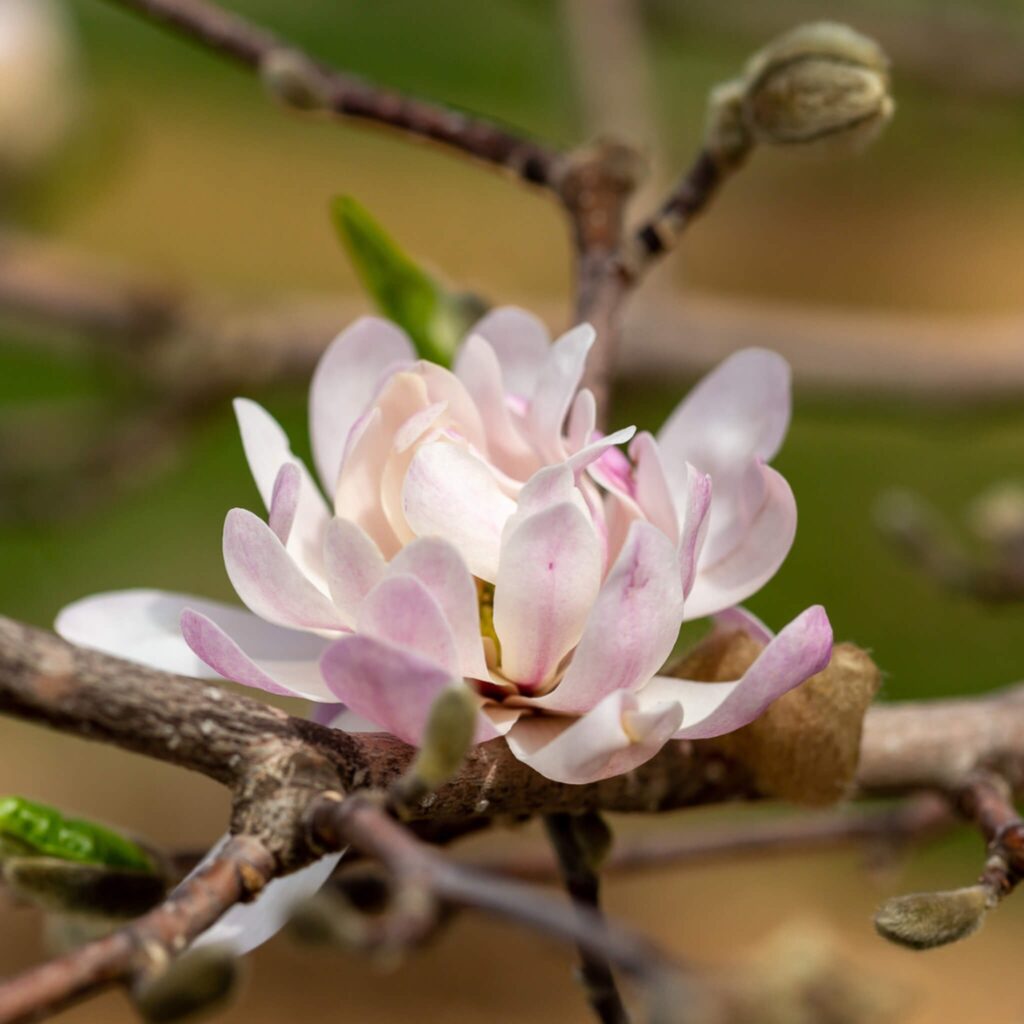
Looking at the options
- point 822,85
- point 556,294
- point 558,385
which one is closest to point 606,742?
point 558,385

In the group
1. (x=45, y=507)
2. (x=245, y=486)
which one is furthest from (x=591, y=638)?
(x=245, y=486)

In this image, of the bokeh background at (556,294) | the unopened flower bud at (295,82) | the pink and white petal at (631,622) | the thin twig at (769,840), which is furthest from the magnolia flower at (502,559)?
the thin twig at (769,840)

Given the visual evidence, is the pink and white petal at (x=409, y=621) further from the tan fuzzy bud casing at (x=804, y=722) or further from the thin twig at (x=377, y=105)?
the thin twig at (x=377, y=105)

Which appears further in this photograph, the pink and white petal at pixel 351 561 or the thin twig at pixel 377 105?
the thin twig at pixel 377 105

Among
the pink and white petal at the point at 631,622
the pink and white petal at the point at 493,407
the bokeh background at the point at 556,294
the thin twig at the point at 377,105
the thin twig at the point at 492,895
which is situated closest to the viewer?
the thin twig at the point at 492,895

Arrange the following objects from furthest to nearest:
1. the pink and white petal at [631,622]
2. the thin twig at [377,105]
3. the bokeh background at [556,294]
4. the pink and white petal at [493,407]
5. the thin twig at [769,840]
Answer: the bokeh background at [556,294]
the thin twig at [769,840]
the thin twig at [377,105]
the pink and white petal at [493,407]
the pink and white petal at [631,622]

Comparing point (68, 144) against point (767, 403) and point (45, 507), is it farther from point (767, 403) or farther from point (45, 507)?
point (767, 403)

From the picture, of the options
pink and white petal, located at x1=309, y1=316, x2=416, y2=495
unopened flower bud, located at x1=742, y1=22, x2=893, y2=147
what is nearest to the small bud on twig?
pink and white petal, located at x1=309, y1=316, x2=416, y2=495
